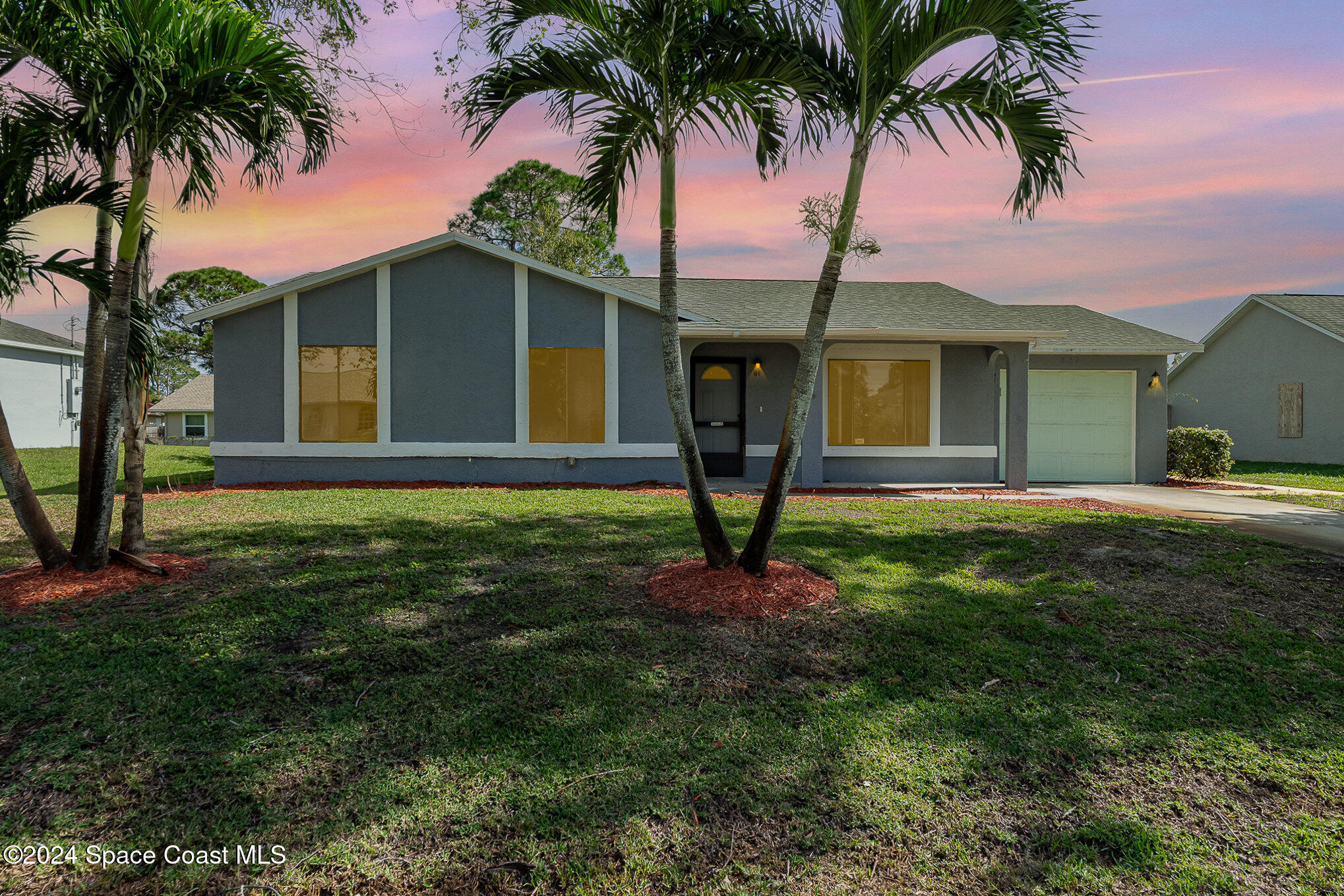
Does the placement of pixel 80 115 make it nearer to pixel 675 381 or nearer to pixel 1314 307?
pixel 675 381

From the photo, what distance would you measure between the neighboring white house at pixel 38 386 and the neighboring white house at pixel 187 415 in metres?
8.18

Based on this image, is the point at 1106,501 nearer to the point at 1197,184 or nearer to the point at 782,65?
the point at 1197,184

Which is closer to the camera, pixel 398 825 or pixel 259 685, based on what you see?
pixel 398 825

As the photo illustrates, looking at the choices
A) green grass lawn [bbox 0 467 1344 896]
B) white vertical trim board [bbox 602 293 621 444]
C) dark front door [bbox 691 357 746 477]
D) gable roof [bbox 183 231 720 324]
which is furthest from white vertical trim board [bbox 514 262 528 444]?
green grass lawn [bbox 0 467 1344 896]

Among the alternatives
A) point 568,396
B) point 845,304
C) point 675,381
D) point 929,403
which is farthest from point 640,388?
point 675,381

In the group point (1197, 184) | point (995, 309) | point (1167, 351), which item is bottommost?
point (1167, 351)

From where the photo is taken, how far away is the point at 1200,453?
1349cm

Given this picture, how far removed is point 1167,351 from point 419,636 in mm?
14178

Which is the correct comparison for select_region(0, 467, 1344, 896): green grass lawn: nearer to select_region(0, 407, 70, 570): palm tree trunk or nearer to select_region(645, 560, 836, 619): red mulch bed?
select_region(645, 560, 836, 619): red mulch bed

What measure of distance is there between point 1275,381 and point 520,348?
20659mm

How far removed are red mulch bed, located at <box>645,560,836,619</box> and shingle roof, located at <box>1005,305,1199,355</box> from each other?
8718mm

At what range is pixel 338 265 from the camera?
10.8 metres

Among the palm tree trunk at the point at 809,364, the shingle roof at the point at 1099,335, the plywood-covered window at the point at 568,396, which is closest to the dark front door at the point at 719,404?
the plywood-covered window at the point at 568,396

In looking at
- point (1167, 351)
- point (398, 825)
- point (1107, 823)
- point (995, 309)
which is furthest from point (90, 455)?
point (1167, 351)
